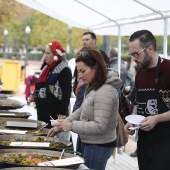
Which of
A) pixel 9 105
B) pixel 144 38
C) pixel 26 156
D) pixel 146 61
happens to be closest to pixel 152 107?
pixel 146 61

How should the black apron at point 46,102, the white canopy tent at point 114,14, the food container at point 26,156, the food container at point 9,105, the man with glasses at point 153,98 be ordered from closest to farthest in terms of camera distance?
the food container at point 26,156 < the man with glasses at point 153,98 < the white canopy tent at point 114,14 < the black apron at point 46,102 < the food container at point 9,105

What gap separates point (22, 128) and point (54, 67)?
1410 mm

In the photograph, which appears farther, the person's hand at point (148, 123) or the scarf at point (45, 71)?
the scarf at point (45, 71)

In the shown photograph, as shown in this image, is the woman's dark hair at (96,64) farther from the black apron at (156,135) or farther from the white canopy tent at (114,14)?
the white canopy tent at (114,14)

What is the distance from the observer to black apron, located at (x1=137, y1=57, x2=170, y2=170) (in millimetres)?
3492

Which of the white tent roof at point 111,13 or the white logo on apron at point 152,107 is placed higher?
the white tent roof at point 111,13

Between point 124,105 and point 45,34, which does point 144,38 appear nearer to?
point 124,105

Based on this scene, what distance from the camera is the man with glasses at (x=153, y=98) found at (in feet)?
11.3

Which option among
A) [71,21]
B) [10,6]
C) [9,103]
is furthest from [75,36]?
[9,103]

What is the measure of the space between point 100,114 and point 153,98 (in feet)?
1.50

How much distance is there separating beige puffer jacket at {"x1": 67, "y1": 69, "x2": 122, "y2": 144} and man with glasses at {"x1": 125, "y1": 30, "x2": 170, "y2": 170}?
0.23 metres

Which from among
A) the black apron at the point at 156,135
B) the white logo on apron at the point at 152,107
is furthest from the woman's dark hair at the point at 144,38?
the white logo on apron at the point at 152,107

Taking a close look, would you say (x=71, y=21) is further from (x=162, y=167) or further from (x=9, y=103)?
(x=162, y=167)

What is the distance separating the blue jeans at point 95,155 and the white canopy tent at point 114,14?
1.86 m
